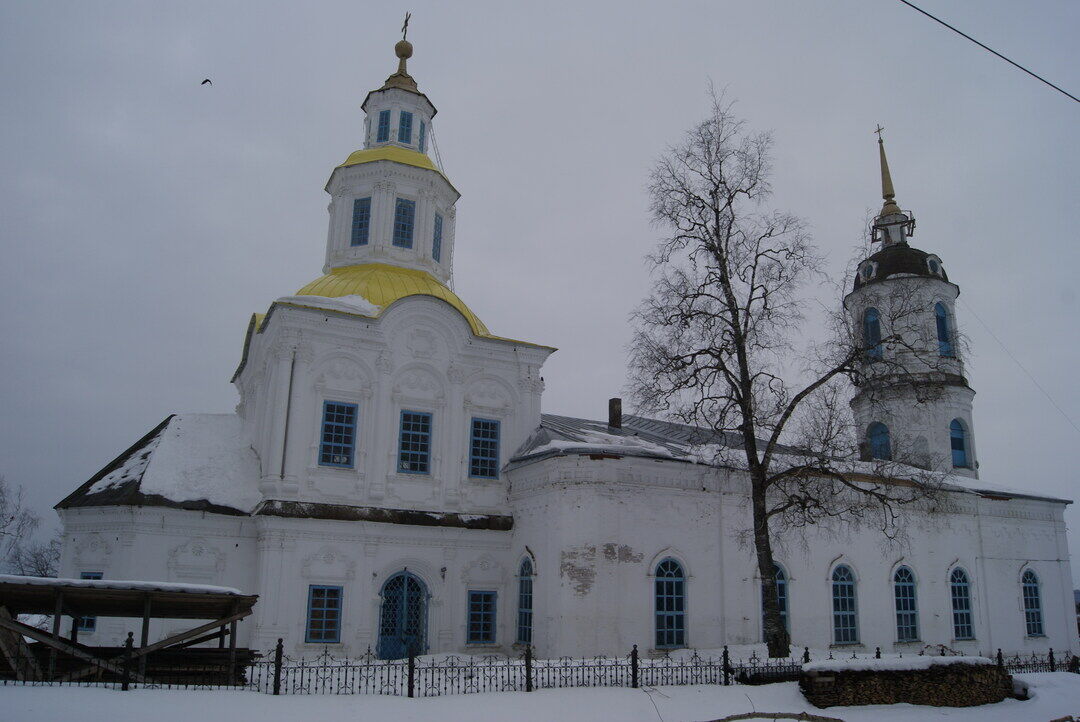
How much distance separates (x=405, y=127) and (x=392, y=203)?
136 inches

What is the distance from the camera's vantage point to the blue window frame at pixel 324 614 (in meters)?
18.8

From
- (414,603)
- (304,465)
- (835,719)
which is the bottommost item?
(835,719)

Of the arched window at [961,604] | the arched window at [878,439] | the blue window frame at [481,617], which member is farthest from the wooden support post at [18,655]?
the arched window at [878,439]

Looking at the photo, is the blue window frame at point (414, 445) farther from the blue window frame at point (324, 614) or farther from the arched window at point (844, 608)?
the arched window at point (844, 608)

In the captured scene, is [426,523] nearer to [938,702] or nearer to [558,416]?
[558,416]

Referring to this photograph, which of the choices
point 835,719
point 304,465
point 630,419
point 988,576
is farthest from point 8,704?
point 988,576

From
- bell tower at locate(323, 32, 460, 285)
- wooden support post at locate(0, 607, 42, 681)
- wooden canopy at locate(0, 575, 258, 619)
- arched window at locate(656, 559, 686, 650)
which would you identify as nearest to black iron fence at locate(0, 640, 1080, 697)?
wooden support post at locate(0, 607, 42, 681)

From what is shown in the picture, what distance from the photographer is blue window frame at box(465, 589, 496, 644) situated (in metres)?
20.5

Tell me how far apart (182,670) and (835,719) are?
1080cm

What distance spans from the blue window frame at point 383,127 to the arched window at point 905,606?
21019mm

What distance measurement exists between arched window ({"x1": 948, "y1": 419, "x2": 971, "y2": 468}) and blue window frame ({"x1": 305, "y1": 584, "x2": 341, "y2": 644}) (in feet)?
74.1

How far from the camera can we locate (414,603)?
2025 centimetres

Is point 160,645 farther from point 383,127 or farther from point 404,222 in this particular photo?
point 383,127

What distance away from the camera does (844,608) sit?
2294cm
